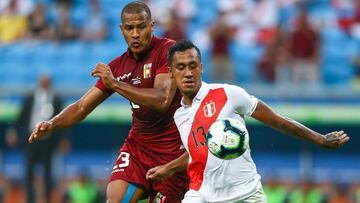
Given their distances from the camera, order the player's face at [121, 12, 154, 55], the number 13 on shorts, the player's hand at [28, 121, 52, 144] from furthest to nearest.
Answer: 1. the number 13 on shorts
2. the player's hand at [28, 121, 52, 144]
3. the player's face at [121, 12, 154, 55]

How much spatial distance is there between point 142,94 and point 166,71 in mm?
455

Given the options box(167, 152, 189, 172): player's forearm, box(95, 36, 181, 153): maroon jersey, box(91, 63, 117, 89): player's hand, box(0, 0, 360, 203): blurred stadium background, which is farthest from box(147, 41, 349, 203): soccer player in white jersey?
box(0, 0, 360, 203): blurred stadium background

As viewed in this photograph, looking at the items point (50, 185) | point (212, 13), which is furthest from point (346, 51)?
point (50, 185)

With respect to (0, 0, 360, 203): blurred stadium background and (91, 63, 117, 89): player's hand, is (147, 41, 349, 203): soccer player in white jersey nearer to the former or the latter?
(91, 63, 117, 89): player's hand

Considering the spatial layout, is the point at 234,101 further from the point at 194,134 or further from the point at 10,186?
the point at 10,186

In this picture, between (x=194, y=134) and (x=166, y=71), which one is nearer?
(x=194, y=134)

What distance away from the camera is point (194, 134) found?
841 centimetres

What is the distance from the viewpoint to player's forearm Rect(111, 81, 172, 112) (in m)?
8.66

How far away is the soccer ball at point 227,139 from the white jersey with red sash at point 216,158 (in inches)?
6.8

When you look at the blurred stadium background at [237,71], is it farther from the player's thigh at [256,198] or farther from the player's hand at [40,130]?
the player's thigh at [256,198]

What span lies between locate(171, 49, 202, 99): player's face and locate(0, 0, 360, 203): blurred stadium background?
26.8ft

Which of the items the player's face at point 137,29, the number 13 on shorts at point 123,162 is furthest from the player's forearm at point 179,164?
the player's face at point 137,29

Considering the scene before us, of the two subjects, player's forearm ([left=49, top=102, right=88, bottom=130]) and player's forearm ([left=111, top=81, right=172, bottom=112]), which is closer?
player's forearm ([left=111, top=81, right=172, bottom=112])

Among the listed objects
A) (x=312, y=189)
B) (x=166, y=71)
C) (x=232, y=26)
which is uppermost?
(x=232, y=26)
